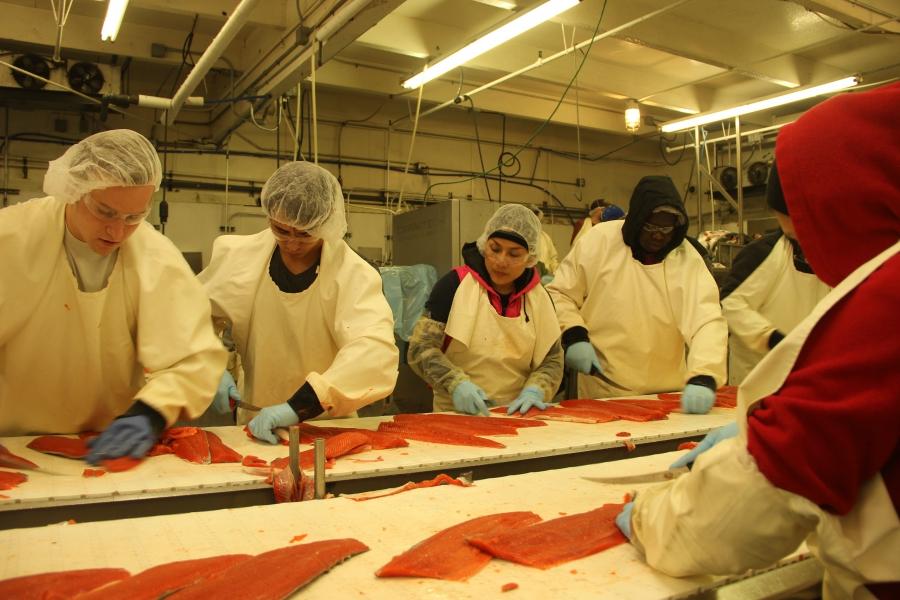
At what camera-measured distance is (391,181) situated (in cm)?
721

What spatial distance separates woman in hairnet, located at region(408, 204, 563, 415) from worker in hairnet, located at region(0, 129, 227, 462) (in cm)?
108

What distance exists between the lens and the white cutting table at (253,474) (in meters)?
1.58

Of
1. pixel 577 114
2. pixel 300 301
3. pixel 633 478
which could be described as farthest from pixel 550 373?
pixel 577 114

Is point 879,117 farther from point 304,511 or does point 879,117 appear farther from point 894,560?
point 304,511

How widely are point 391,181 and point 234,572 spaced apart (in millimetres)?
6294

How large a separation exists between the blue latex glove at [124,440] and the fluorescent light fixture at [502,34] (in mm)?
3036

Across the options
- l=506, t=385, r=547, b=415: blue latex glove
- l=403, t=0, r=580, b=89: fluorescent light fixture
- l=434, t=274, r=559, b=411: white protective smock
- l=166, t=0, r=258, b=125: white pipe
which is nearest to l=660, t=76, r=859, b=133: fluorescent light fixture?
l=403, t=0, r=580, b=89: fluorescent light fixture

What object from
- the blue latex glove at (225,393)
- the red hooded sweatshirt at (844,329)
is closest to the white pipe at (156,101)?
the blue latex glove at (225,393)

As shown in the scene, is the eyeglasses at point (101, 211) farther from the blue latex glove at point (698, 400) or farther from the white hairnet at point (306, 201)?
the blue latex glove at point (698, 400)

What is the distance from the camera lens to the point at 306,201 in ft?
7.98

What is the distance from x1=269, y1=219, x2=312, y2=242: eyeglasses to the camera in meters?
2.49

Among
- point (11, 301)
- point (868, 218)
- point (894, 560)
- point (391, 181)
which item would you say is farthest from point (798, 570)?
point (391, 181)

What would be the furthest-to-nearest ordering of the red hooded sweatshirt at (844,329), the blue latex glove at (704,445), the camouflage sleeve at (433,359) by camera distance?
the camouflage sleeve at (433,359)
the blue latex glove at (704,445)
the red hooded sweatshirt at (844,329)

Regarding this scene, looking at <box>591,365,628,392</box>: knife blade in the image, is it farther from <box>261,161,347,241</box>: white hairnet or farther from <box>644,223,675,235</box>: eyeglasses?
<box>261,161,347,241</box>: white hairnet
